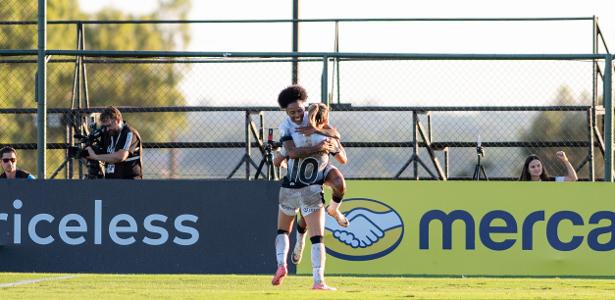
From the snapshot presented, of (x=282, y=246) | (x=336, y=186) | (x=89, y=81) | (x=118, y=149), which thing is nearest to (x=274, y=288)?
(x=282, y=246)

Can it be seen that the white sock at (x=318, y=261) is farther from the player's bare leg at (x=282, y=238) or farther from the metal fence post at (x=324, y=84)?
the metal fence post at (x=324, y=84)

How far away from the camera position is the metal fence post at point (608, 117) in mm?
15562

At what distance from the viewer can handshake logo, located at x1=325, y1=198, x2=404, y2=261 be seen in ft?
51.0

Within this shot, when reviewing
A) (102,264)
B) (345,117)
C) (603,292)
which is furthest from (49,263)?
(603,292)

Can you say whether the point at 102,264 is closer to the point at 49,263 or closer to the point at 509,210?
the point at 49,263

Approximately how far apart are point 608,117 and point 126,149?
5.30 meters

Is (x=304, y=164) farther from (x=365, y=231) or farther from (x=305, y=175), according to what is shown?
(x=365, y=231)

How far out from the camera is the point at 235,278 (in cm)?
1505

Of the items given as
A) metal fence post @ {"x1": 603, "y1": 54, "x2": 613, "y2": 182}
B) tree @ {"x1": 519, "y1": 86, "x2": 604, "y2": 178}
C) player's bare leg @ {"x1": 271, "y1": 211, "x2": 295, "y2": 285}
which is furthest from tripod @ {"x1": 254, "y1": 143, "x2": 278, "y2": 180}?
tree @ {"x1": 519, "y1": 86, "x2": 604, "y2": 178}

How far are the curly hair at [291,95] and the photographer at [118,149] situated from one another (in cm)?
400

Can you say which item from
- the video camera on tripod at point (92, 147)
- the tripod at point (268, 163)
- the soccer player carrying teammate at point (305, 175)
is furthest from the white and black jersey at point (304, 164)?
the video camera on tripod at point (92, 147)

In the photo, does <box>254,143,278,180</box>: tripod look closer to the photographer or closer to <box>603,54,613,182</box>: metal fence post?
the photographer

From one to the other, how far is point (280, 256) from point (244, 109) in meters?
5.56

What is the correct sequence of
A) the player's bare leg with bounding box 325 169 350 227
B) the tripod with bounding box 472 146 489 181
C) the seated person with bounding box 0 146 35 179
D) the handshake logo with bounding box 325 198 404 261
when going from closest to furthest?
1. the player's bare leg with bounding box 325 169 350 227
2. the handshake logo with bounding box 325 198 404 261
3. the seated person with bounding box 0 146 35 179
4. the tripod with bounding box 472 146 489 181
